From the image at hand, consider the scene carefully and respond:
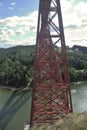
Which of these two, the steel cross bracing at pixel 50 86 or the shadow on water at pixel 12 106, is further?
the shadow on water at pixel 12 106

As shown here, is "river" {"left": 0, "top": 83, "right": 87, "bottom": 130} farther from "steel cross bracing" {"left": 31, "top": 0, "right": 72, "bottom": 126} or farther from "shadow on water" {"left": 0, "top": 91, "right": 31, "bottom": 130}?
"steel cross bracing" {"left": 31, "top": 0, "right": 72, "bottom": 126}

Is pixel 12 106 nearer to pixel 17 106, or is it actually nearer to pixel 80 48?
pixel 17 106

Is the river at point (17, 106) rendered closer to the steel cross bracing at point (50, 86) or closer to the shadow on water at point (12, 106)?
the shadow on water at point (12, 106)

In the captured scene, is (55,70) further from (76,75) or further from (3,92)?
(76,75)

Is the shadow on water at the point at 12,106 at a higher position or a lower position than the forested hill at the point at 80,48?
lower

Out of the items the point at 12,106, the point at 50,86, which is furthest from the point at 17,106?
the point at 50,86

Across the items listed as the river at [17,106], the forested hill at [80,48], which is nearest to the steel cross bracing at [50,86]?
the river at [17,106]

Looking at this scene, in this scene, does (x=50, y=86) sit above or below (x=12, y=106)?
above
